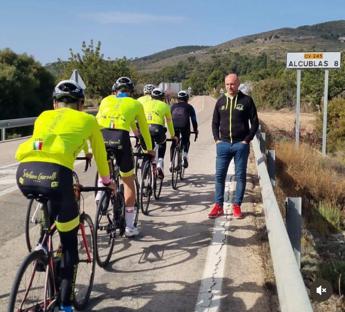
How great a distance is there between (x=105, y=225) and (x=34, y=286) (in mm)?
1990

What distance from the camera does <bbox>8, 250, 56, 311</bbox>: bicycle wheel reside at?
3.52 metres

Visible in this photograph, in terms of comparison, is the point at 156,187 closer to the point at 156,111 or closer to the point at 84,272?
the point at 156,111

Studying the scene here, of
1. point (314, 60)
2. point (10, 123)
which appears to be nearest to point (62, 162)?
point (314, 60)

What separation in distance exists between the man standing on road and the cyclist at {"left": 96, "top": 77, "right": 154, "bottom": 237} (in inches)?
65.2

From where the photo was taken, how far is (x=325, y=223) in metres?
9.05

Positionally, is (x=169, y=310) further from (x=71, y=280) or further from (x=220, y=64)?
(x=220, y=64)

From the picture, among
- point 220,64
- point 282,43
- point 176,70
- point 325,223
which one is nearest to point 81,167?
point 325,223

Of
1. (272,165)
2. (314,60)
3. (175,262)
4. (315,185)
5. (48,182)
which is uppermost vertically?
(314,60)

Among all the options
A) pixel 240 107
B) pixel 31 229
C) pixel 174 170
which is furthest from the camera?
pixel 174 170

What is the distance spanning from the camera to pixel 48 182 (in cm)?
371

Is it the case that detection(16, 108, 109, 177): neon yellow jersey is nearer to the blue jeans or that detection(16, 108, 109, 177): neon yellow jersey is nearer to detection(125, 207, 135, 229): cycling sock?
detection(125, 207, 135, 229): cycling sock

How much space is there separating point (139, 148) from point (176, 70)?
166m

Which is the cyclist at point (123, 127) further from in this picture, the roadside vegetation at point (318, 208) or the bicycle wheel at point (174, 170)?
the bicycle wheel at point (174, 170)

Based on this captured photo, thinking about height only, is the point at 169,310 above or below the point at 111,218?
below
